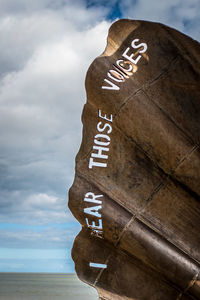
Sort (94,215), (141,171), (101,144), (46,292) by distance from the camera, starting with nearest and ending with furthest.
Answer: (94,215) < (141,171) < (101,144) < (46,292)

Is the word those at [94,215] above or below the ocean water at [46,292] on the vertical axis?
above

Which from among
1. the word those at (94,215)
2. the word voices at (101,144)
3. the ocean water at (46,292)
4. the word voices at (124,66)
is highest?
the word voices at (124,66)

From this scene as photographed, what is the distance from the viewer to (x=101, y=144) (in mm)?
5551

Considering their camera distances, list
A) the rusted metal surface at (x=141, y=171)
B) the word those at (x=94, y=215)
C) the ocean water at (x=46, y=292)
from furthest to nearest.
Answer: the ocean water at (x=46, y=292) < the word those at (x=94, y=215) < the rusted metal surface at (x=141, y=171)

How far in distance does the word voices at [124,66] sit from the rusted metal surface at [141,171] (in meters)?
0.01

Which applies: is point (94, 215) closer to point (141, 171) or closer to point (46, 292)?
point (141, 171)

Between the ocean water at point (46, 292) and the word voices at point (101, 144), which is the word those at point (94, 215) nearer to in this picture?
the word voices at point (101, 144)

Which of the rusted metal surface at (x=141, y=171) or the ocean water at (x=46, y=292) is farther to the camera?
the ocean water at (x=46, y=292)

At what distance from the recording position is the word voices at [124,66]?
555 centimetres

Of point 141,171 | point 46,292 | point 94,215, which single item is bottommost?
point 46,292

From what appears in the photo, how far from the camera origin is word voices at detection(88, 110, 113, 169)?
5.51m

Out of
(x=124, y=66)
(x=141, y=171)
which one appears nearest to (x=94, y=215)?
(x=141, y=171)

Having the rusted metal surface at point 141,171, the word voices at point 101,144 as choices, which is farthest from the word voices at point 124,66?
the word voices at point 101,144

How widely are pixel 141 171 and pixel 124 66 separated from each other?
60.5 inches
